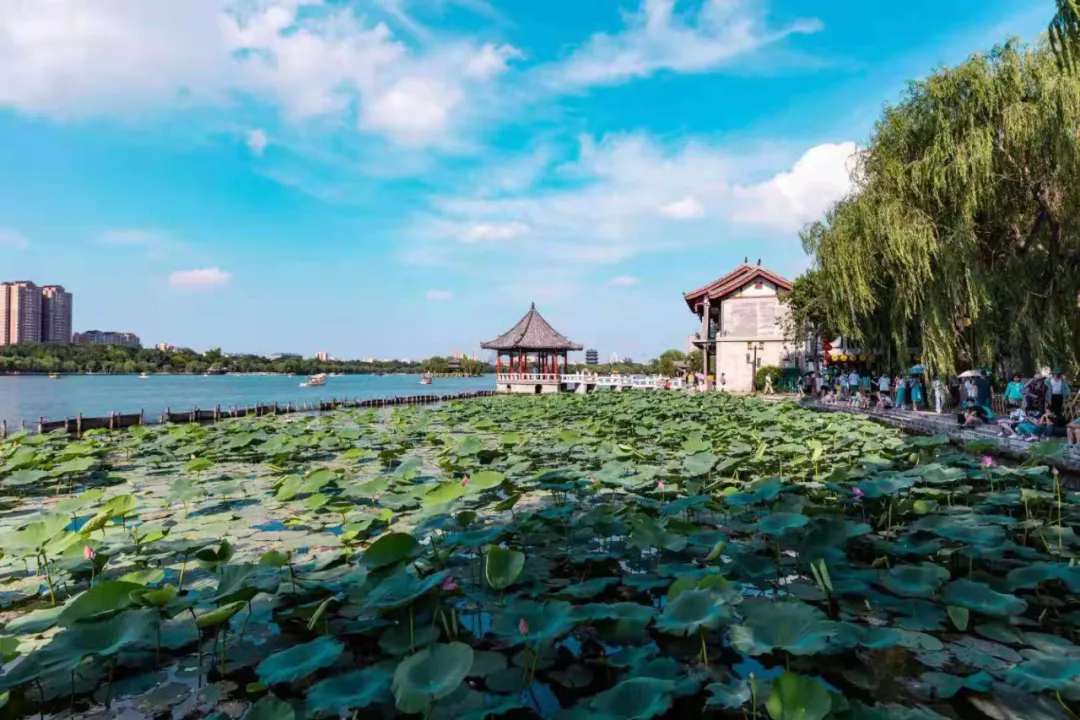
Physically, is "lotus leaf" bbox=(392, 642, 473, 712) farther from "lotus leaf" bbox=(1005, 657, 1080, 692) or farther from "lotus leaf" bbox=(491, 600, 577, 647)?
"lotus leaf" bbox=(1005, 657, 1080, 692)

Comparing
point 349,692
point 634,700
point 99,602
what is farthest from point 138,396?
point 634,700

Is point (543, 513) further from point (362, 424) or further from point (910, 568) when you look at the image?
point (362, 424)

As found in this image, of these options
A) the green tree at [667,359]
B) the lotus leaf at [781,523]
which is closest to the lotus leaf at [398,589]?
the lotus leaf at [781,523]

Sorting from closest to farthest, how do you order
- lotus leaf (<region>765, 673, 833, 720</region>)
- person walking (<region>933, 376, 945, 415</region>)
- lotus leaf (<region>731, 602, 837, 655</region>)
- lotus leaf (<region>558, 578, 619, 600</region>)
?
1. lotus leaf (<region>765, 673, 833, 720</region>)
2. lotus leaf (<region>731, 602, 837, 655</region>)
3. lotus leaf (<region>558, 578, 619, 600</region>)
4. person walking (<region>933, 376, 945, 415</region>)

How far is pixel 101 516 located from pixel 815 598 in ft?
13.1

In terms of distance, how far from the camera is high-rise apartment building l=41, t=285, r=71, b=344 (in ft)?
288

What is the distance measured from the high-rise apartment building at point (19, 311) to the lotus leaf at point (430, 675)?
10586 cm

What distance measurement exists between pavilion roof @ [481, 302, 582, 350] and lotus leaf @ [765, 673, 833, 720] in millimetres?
28670

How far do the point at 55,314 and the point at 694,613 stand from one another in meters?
115

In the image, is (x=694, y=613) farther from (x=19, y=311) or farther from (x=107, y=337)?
(x=107, y=337)

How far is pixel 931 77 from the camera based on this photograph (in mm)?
10820

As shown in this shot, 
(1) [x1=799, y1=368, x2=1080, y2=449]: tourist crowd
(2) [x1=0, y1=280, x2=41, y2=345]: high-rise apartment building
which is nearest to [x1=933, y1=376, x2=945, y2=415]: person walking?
(1) [x1=799, y1=368, x2=1080, y2=449]: tourist crowd

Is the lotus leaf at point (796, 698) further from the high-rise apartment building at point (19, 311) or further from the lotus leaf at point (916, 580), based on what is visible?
the high-rise apartment building at point (19, 311)

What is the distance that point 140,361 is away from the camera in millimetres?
83312
